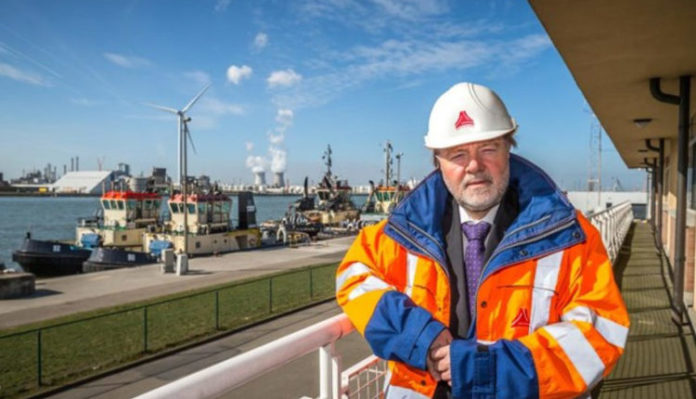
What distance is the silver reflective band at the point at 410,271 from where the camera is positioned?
6.86 feet

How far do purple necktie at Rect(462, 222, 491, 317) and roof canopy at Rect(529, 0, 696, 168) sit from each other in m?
2.86

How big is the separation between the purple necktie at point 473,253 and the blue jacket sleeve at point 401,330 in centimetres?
32

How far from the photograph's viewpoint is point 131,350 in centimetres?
1017

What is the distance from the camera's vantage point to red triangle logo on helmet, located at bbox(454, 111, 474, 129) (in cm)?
214

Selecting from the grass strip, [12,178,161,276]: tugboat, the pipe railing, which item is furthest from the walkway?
[12,178,161,276]: tugboat

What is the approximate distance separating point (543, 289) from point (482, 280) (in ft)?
0.79

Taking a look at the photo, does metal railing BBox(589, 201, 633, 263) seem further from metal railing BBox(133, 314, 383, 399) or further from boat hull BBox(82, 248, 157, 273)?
boat hull BBox(82, 248, 157, 273)

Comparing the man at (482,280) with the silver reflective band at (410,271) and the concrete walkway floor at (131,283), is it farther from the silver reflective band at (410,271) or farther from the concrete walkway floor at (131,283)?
the concrete walkway floor at (131,283)

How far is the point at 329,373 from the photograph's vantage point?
2.32 metres

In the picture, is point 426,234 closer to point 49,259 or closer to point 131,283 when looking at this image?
point 131,283

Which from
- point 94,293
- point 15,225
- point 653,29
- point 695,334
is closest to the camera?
point 653,29

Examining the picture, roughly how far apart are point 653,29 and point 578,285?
4.68 m

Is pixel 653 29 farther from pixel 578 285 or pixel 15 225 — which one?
pixel 15 225

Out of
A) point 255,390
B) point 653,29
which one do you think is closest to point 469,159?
point 653,29
